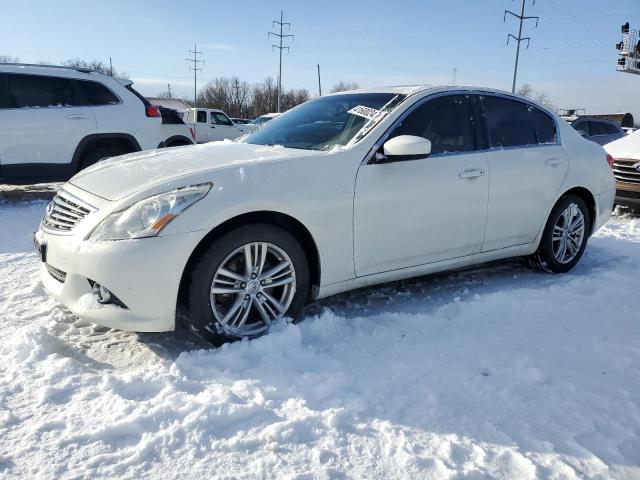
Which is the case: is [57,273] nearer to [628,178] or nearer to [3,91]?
[3,91]

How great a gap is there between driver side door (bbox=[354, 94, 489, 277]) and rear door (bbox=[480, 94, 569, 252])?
0.15 metres

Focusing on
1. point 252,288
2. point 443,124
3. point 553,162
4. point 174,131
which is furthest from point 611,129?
point 252,288

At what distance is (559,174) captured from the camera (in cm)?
446

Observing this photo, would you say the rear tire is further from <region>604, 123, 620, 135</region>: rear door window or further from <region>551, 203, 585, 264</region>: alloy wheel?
<region>604, 123, 620, 135</region>: rear door window

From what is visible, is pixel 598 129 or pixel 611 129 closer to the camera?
pixel 598 129

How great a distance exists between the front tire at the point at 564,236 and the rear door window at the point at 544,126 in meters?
0.54

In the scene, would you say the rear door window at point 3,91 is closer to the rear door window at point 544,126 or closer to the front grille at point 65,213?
the front grille at point 65,213

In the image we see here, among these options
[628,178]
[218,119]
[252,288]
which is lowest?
[252,288]

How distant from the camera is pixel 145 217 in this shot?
271 cm

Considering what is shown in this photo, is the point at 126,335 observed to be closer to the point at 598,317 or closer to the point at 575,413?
the point at 575,413

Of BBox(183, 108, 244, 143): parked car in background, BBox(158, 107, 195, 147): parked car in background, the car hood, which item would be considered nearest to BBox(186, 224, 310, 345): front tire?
the car hood

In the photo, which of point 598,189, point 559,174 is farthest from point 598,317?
point 598,189

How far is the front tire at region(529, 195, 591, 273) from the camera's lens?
4527 mm

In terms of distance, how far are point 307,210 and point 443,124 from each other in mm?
1434
